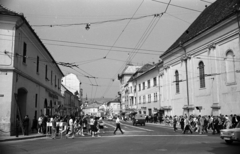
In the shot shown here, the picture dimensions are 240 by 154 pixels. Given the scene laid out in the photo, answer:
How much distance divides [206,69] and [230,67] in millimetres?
4697

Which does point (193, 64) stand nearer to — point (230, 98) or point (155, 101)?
point (230, 98)

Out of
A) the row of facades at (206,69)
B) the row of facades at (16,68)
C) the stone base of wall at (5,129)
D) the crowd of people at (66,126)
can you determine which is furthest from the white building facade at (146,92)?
the stone base of wall at (5,129)

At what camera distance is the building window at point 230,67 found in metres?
25.8

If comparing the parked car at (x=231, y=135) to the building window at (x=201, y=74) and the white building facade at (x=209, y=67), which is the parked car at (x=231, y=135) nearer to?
the white building facade at (x=209, y=67)

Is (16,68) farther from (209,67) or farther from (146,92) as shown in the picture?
(146,92)

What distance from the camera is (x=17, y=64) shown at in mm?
18984

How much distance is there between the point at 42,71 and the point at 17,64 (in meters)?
9.00

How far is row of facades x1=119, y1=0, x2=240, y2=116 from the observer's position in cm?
2581

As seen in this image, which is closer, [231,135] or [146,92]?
[231,135]

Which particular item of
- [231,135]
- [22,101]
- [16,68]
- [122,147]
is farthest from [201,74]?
[16,68]

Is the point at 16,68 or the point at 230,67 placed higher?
the point at 230,67

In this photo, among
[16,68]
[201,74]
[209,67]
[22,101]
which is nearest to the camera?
[16,68]

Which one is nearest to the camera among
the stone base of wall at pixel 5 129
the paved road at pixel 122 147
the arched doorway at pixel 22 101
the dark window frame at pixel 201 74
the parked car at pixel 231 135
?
the paved road at pixel 122 147

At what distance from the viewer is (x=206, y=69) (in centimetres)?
3089
